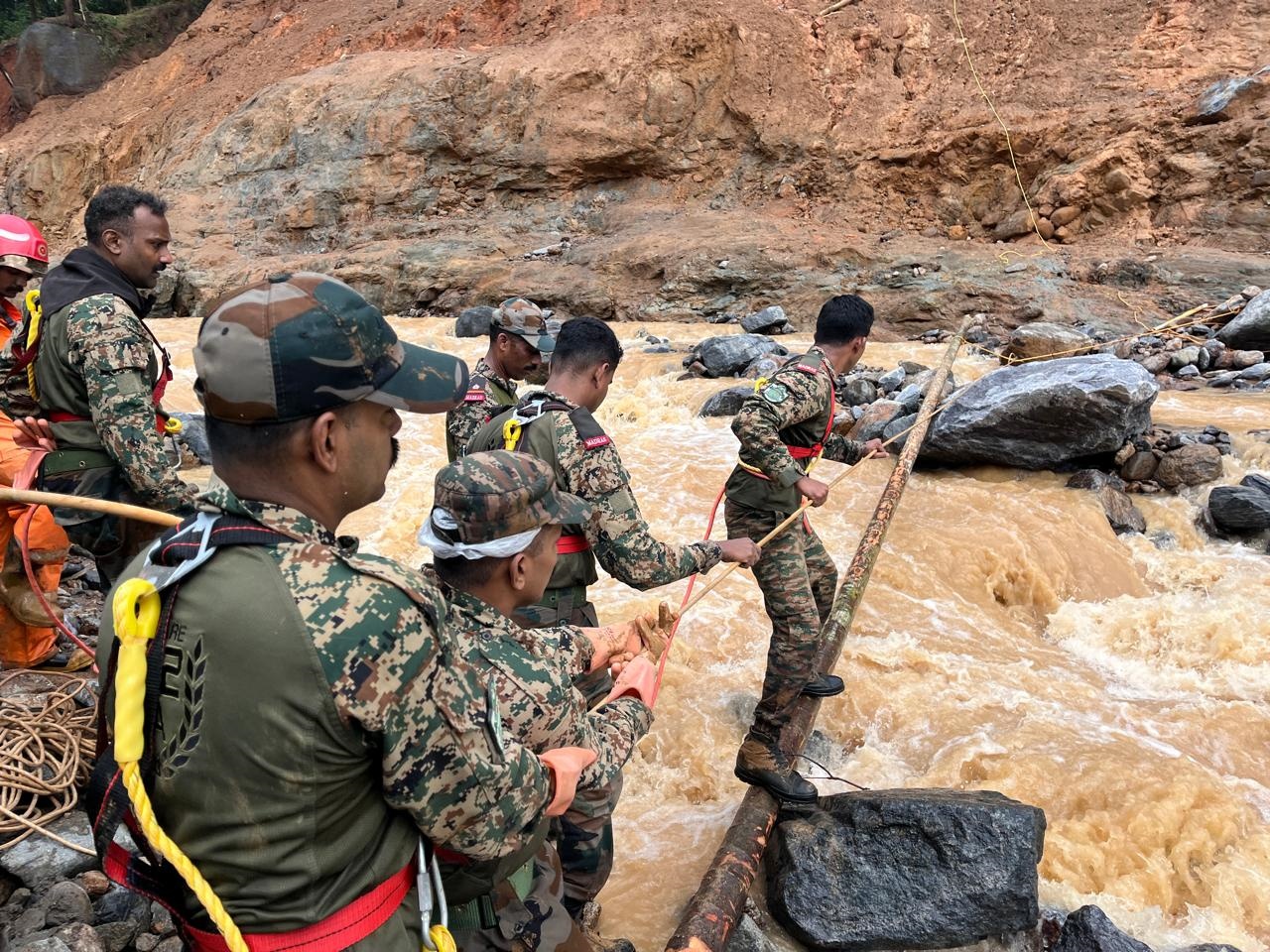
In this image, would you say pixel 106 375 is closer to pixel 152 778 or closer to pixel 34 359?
pixel 34 359

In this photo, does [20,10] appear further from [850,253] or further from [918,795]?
[918,795]

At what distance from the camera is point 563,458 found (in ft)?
10.00

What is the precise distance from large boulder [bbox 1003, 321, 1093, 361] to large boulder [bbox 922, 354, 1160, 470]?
130 inches

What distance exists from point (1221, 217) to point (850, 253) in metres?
6.80

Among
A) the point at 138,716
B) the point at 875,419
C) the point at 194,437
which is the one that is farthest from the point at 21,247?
the point at 875,419

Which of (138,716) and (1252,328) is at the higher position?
(138,716)

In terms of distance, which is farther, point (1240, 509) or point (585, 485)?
point (1240, 509)

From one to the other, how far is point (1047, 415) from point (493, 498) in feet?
24.2

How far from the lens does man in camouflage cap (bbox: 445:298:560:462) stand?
4082 mm

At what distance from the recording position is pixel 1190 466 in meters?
7.77

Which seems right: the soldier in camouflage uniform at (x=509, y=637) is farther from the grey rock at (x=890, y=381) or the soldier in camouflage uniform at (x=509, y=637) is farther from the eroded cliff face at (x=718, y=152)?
the eroded cliff face at (x=718, y=152)

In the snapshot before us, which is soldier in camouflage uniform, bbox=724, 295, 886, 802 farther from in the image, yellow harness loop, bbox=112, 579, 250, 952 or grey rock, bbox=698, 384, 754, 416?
grey rock, bbox=698, 384, 754, 416

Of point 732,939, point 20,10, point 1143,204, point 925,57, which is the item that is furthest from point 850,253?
point 20,10

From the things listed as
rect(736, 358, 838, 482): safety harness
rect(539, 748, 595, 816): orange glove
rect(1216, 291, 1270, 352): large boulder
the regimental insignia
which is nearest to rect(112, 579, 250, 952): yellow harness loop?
the regimental insignia
